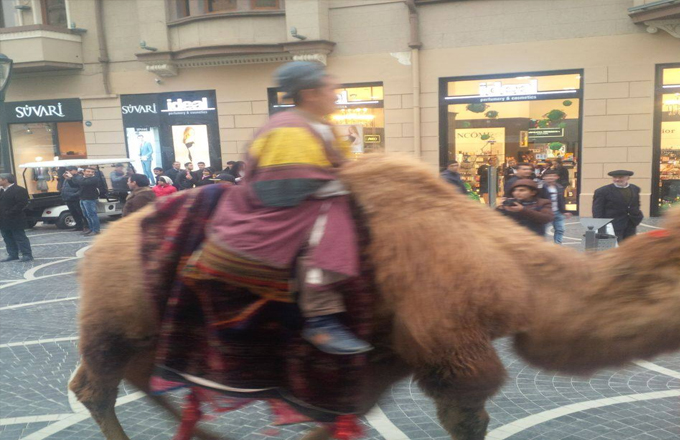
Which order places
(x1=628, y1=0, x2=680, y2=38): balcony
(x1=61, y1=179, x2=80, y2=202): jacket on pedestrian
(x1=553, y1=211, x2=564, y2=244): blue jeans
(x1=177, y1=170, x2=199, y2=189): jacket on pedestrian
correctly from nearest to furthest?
(x1=553, y1=211, x2=564, y2=244): blue jeans
(x1=628, y1=0, x2=680, y2=38): balcony
(x1=61, y1=179, x2=80, y2=202): jacket on pedestrian
(x1=177, y1=170, x2=199, y2=189): jacket on pedestrian

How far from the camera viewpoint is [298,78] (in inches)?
97.0

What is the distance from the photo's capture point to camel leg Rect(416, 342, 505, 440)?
2.32 meters

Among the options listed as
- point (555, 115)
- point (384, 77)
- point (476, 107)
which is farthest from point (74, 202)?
point (555, 115)

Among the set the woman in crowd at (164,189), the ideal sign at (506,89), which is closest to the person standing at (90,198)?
the woman in crowd at (164,189)

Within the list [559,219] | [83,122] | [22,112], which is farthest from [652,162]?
[22,112]

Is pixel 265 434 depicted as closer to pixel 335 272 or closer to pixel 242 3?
pixel 335 272

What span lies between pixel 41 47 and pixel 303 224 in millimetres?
17392

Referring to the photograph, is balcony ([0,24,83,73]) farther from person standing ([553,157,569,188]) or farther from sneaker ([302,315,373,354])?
sneaker ([302,315,373,354])

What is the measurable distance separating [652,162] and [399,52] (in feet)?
21.4

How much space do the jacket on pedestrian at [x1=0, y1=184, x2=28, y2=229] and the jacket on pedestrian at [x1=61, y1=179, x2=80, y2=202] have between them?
319 cm

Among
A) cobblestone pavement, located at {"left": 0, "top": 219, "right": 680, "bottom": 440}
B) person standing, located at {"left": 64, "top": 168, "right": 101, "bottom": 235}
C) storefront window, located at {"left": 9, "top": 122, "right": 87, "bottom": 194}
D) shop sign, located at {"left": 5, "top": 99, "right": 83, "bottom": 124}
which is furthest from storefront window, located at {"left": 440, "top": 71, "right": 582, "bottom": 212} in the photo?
storefront window, located at {"left": 9, "top": 122, "right": 87, "bottom": 194}

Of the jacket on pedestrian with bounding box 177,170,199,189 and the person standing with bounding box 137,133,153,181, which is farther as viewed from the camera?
the person standing with bounding box 137,133,153,181

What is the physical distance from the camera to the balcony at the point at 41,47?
16.8 m

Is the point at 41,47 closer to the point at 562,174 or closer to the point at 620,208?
the point at 562,174
